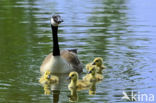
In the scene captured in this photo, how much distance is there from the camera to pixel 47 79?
42.3ft

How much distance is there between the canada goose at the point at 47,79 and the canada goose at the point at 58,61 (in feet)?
2.81

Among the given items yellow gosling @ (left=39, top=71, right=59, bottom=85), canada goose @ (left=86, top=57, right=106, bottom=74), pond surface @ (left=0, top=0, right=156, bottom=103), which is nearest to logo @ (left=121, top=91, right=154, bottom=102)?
pond surface @ (left=0, top=0, right=156, bottom=103)

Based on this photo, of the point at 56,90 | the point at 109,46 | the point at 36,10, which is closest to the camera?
the point at 56,90

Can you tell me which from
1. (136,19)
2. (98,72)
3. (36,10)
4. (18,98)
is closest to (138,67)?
(98,72)

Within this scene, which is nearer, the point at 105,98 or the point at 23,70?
the point at 105,98

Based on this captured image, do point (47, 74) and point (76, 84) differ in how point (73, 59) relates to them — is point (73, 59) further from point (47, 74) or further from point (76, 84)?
point (76, 84)

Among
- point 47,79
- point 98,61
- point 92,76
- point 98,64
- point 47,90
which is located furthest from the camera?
point 98,61

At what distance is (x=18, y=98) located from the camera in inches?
462

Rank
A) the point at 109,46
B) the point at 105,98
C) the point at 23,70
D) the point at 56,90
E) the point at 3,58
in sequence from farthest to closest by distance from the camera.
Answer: the point at 109,46 < the point at 3,58 < the point at 23,70 < the point at 56,90 < the point at 105,98

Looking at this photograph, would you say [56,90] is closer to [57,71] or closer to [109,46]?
[57,71]

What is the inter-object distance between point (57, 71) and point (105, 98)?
9.13ft

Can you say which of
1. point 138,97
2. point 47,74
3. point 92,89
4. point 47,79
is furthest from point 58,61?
point 138,97

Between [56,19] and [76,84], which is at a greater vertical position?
[56,19]

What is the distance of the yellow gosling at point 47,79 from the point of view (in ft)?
42.3
